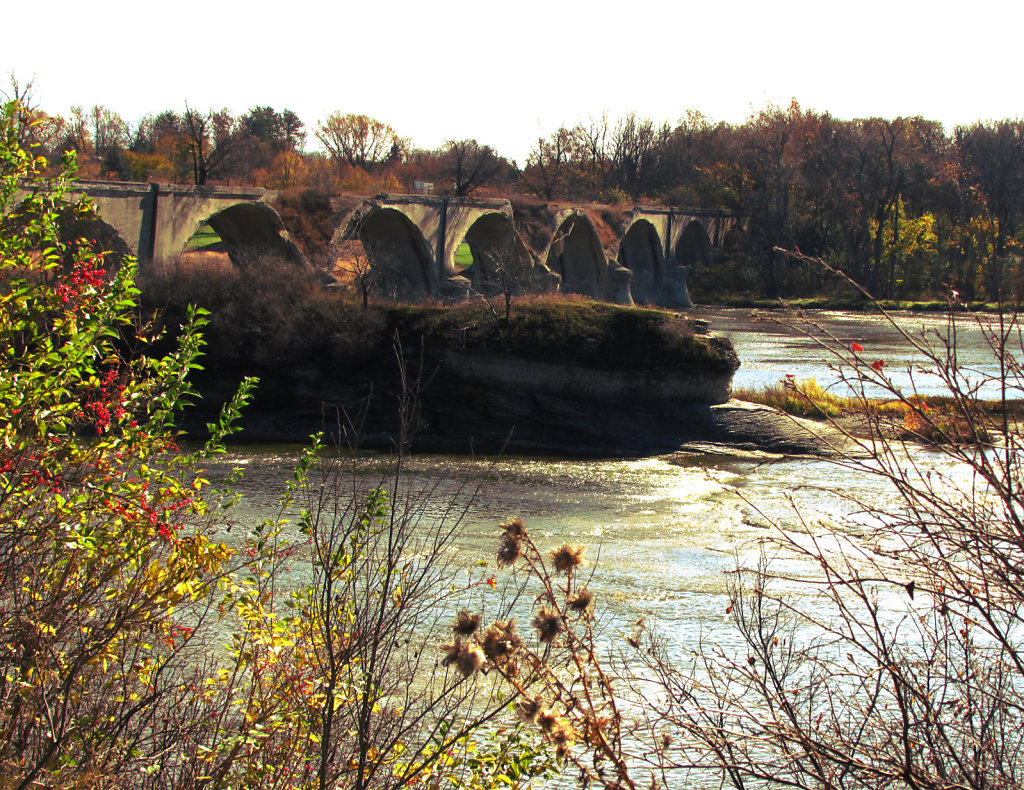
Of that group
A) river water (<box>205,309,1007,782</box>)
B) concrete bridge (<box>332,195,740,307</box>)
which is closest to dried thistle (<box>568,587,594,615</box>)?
river water (<box>205,309,1007,782</box>)

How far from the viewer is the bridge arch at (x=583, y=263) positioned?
44.7 meters

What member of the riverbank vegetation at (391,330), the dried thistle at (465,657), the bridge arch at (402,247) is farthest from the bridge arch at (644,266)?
the dried thistle at (465,657)

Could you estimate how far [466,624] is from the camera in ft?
8.87

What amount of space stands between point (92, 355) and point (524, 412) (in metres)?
19.5

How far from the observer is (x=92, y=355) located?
4164 millimetres

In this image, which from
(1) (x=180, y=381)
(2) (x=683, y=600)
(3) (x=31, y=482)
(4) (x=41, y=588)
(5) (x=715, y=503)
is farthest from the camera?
(5) (x=715, y=503)

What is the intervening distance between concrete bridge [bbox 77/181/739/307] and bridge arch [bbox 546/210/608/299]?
0.05m

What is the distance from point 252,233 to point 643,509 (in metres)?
18.9

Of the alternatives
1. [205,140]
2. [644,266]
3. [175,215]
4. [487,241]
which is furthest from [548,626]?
[644,266]

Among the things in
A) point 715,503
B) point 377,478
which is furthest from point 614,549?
point 377,478

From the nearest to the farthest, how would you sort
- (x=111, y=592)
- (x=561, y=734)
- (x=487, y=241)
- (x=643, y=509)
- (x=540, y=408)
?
1. (x=561, y=734)
2. (x=111, y=592)
3. (x=643, y=509)
4. (x=540, y=408)
5. (x=487, y=241)

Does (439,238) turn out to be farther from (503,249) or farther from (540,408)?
(540,408)

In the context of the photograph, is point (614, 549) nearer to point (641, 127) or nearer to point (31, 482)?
point (31, 482)

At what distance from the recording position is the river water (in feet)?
36.9
